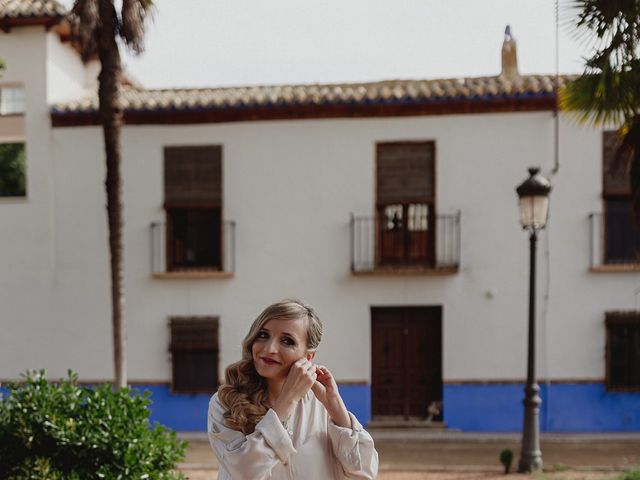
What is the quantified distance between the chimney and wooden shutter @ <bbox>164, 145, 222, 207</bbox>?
5.56 meters

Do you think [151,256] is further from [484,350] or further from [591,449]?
[591,449]

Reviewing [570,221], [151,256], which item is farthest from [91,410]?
[570,221]

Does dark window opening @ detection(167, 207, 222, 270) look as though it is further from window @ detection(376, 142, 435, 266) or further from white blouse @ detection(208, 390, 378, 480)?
white blouse @ detection(208, 390, 378, 480)

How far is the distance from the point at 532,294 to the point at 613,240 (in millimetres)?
3831

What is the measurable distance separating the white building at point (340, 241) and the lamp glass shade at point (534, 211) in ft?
9.56

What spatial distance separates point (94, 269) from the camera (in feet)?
38.1

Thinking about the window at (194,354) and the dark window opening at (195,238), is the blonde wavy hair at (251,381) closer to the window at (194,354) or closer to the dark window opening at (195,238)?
the window at (194,354)

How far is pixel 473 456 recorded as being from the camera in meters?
9.66

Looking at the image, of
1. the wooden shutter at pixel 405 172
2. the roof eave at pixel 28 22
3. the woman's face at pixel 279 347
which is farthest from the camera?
the wooden shutter at pixel 405 172

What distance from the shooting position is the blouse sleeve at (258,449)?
1.92m

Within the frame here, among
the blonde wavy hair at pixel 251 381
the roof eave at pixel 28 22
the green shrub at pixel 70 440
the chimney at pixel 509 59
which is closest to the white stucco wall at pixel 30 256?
the roof eave at pixel 28 22

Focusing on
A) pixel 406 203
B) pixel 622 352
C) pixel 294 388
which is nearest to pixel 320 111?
pixel 406 203

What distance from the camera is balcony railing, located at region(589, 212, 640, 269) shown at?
434 inches

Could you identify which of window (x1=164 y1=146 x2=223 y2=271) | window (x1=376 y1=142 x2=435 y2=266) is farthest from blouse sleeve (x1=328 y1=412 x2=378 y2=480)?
window (x1=164 y1=146 x2=223 y2=271)
